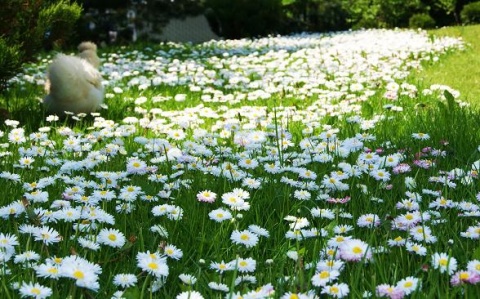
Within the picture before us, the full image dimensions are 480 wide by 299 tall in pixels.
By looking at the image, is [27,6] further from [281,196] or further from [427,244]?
[427,244]

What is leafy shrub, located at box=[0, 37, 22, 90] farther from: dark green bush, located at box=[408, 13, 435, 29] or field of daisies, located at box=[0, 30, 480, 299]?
dark green bush, located at box=[408, 13, 435, 29]

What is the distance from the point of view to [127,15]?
14664 millimetres

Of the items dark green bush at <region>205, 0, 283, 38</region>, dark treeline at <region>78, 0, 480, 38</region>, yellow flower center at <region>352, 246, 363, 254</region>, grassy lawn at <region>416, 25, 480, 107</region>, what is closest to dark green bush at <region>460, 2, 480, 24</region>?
dark treeline at <region>78, 0, 480, 38</region>

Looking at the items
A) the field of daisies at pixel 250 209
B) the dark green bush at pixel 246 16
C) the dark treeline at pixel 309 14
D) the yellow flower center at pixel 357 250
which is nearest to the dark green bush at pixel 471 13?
the dark treeline at pixel 309 14

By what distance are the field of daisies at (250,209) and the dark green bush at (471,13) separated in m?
15.5

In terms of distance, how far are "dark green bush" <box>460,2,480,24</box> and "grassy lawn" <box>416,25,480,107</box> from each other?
9.46 m

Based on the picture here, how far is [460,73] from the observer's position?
740 cm

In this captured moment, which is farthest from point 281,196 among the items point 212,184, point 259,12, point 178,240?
point 259,12

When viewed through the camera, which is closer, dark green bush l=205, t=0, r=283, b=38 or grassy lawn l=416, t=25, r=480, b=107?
grassy lawn l=416, t=25, r=480, b=107

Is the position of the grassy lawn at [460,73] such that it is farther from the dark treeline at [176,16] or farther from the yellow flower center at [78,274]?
the yellow flower center at [78,274]

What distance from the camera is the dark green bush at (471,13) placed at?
18984 millimetres

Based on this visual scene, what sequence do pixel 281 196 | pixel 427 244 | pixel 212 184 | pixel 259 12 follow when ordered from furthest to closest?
pixel 259 12 → pixel 212 184 → pixel 281 196 → pixel 427 244

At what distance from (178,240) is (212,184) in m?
0.68

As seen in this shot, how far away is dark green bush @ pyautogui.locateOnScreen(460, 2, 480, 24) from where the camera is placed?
19.0 m
